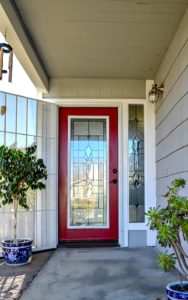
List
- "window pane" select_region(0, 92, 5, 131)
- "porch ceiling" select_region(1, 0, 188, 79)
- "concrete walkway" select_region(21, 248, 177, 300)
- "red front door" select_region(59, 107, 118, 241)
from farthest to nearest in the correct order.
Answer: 1. "red front door" select_region(59, 107, 118, 241)
2. "window pane" select_region(0, 92, 5, 131)
3. "porch ceiling" select_region(1, 0, 188, 79)
4. "concrete walkway" select_region(21, 248, 177, 300)

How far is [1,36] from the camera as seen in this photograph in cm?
329

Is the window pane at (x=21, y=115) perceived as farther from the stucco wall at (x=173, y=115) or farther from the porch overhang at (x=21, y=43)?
the stucco wall at (x=173, y=115)

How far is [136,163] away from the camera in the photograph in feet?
16.0

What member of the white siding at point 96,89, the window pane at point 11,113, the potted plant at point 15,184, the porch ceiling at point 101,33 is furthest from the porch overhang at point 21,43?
the potted plant at point 15,184

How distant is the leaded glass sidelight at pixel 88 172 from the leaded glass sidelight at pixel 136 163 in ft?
1.18

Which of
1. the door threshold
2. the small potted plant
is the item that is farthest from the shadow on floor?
the small potted plant

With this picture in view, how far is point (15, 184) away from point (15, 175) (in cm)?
10

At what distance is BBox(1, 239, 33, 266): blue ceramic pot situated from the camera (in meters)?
3.75

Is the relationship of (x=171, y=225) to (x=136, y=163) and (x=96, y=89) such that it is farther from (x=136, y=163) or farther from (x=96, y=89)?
(x=96, y=89)

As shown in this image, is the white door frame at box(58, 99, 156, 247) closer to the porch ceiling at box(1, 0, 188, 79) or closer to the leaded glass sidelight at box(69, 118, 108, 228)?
the leaded glass sidelight at box(69, 118, 108, 228)

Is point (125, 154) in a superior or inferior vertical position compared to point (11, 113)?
inferior

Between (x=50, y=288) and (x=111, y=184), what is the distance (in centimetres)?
218

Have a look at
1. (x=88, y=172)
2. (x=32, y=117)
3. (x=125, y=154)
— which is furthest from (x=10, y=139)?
(x=125, y=154)

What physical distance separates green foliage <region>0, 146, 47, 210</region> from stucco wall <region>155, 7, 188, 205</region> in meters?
1.50
